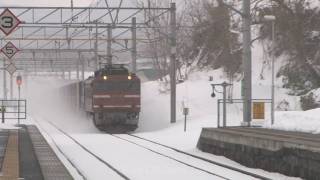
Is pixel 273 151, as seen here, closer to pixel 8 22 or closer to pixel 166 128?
pixel 8 22

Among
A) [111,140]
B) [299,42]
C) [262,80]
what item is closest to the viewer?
[111,140]

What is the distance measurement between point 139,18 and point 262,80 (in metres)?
30.9

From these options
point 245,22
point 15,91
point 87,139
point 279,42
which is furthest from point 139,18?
point 15,91

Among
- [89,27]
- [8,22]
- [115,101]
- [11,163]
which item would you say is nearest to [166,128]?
[115,101]

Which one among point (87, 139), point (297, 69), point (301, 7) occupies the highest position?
point (301, 7)

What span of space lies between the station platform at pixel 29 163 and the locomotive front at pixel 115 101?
10.2 metres

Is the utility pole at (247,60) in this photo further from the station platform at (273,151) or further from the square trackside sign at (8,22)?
the square trackside sign at (8,22)

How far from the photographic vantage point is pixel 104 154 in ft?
76.0

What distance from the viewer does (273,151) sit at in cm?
1694

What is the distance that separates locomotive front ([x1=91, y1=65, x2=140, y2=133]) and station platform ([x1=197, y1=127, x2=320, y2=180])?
1493 cm

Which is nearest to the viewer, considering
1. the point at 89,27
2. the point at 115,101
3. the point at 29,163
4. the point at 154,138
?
the point at 29,163

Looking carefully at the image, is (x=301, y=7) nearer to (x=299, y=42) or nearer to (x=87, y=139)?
(x=299, y=42)

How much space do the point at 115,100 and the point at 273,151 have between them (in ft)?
68.8

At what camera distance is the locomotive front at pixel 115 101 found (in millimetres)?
36906
